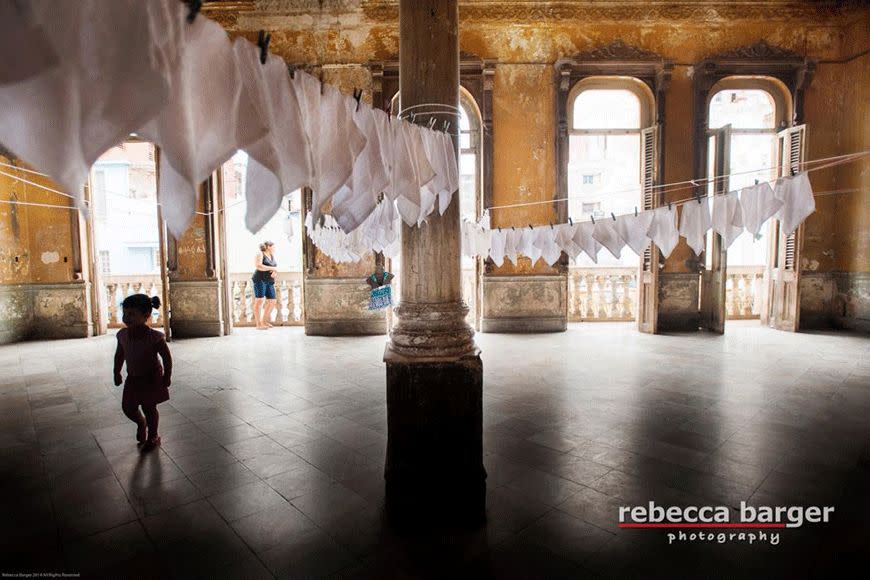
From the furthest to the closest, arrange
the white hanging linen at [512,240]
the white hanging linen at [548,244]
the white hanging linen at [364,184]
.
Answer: the white hanging linen at [512,240] → the white hanging linen at [548,244] → the white hanging linen at [364,184]

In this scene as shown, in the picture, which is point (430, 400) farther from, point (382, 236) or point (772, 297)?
point (772, 297)

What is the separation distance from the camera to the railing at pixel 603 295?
993 cm

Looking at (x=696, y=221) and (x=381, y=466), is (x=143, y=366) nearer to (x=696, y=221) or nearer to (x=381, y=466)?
(x=381, y=466)

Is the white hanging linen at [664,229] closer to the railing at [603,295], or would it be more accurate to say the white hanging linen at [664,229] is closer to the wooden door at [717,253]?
the wooden door at [717,253]

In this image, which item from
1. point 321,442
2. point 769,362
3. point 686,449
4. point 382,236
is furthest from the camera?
point 769,362

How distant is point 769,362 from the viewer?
20.8 feet

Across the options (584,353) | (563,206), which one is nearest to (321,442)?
(584,353)

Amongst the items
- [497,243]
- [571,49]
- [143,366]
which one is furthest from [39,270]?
[571,49]

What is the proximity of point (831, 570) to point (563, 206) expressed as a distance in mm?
7184

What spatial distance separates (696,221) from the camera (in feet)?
16.4

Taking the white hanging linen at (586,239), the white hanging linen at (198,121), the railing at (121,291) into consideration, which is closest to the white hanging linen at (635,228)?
the white hanging linen at (586,239)

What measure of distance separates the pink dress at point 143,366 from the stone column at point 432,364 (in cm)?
214

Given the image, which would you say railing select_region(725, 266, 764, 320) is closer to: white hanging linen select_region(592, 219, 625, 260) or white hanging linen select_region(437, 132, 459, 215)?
white hanging linen select_region(592, 219, 625, 260)

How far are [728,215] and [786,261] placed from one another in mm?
5317
